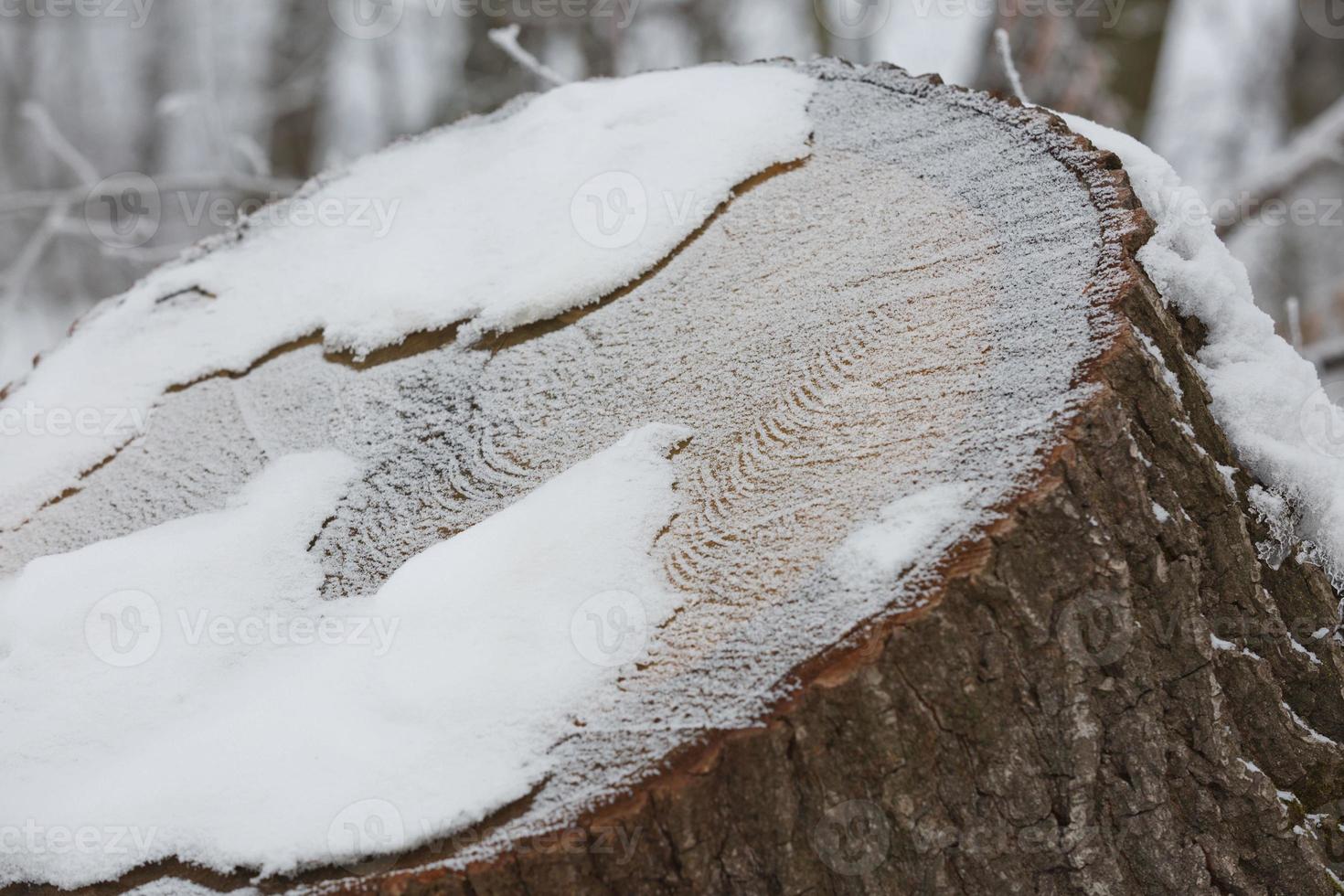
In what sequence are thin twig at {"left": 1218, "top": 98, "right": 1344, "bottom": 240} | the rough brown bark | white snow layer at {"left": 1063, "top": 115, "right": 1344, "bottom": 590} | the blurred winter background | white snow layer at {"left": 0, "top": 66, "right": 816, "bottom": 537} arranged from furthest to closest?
the blurred winter background < thin twig at {"left": 1218, "top": 98, "right": 1344, "bottom": 240} < white snow layer at {"left": 0, "top": 66, "right": 816, "bottom": 537} < white snow layer at {"left": 1063, "top": 115, "right": 1344, "bottom": 590} < the rough brown bark

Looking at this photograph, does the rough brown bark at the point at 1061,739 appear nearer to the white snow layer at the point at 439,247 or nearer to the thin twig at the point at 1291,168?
the white snow layer at the point at 439,247

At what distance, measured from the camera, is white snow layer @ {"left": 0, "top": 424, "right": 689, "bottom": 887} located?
0.91m

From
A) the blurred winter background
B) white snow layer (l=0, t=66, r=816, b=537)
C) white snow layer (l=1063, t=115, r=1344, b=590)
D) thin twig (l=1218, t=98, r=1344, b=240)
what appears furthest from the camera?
the blurred winter background

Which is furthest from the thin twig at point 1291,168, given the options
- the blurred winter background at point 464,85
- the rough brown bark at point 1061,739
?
the rough brown bark at point 1061,739

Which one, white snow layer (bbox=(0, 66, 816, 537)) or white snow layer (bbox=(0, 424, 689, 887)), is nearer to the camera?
white snow layer (bbox=(0, 424, 689, 887))

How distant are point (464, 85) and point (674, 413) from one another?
4.46m

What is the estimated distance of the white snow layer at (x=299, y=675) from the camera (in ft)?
2.97

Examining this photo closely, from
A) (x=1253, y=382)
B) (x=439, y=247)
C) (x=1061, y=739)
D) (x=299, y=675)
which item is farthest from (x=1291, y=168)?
(x=299, y=675)

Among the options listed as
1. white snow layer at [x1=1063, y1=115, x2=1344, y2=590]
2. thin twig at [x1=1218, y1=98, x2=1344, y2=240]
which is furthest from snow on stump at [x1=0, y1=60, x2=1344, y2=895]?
thin twig at [x1=1218, y1=98, x2=1344, y2=240]

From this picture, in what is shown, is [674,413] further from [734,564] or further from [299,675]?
[299,675]

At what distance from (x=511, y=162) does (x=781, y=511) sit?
0.87 metres

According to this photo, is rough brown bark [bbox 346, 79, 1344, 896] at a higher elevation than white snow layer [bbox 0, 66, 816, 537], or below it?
below

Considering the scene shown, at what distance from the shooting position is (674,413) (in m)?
1.19

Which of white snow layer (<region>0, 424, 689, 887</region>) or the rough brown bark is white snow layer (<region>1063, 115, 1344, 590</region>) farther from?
white snow layer (<region>0, 424, 689, 887</region>)
